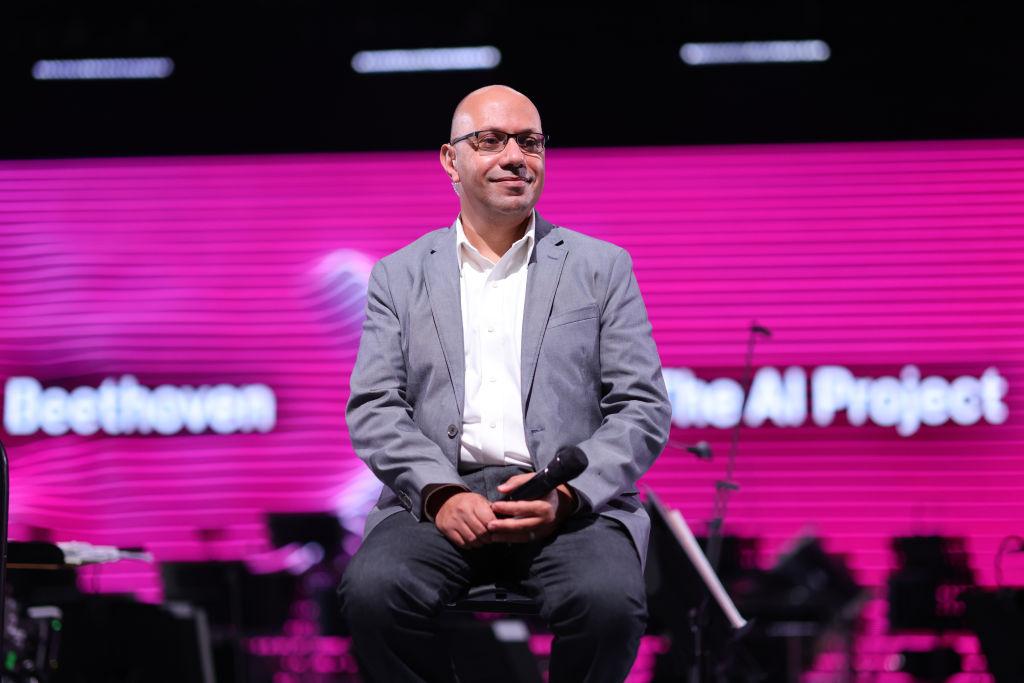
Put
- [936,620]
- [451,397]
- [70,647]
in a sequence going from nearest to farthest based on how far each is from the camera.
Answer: [451,397], [70,647], [936,620]

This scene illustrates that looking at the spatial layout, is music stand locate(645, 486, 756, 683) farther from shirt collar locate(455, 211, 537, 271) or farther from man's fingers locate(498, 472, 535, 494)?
A: man's fingers locate(498, 472, 535, 494)

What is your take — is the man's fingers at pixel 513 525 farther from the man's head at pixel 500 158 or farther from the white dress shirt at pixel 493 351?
the man's head at pixel 500 158

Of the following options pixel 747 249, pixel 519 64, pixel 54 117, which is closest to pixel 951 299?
pixel 747 249

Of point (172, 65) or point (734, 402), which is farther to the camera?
point (172, 65)

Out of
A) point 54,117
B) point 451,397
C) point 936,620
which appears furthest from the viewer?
point 54,117

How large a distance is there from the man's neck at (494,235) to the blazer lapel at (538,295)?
0.17 ft

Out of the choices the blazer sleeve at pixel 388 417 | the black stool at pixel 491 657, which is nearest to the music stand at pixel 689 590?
the black stool at pixel 491 657

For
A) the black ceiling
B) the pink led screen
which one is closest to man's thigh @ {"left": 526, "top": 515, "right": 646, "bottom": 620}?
the pink led screen

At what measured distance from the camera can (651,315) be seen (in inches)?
242

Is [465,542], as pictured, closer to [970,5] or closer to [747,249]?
[747,249]

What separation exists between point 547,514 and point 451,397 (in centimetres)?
38

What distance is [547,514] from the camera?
90.8 inches

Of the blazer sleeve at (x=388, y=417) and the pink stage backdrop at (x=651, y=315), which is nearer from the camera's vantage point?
the blazer sleeve at (x=388, y=417)

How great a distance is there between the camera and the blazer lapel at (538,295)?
255 centimetres
